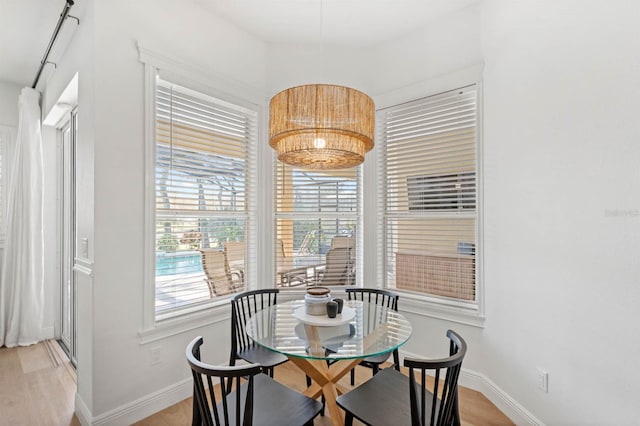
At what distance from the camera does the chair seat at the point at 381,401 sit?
1.47m

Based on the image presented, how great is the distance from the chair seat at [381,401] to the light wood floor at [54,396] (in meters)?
0.63

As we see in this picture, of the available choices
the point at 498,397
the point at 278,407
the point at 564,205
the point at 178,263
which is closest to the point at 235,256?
the point at 178,263

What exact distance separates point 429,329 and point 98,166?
111 inches

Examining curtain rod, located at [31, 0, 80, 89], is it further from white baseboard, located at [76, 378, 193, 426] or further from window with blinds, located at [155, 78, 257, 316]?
white baseboard, located at [76, 378, 193, 426]

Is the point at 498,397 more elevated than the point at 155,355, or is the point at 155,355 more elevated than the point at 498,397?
the point at 155,355

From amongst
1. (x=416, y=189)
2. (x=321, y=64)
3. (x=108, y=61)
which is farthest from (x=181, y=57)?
(x=416, y=189)

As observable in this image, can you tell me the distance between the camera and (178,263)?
2451mm

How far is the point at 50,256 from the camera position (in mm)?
3500

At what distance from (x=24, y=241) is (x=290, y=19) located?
11.6 ft

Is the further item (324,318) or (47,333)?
(47,333)

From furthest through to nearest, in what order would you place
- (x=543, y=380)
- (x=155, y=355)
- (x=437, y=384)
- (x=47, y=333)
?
(x=47, y=333) → (x=155, y=355) → (x=543, y=380) → (x=437, y=384)

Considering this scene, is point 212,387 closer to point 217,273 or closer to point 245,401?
point 245,401

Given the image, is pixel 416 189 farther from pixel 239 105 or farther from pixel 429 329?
pixel 239 105

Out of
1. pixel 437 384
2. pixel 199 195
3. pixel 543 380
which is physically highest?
pixel 199 195
